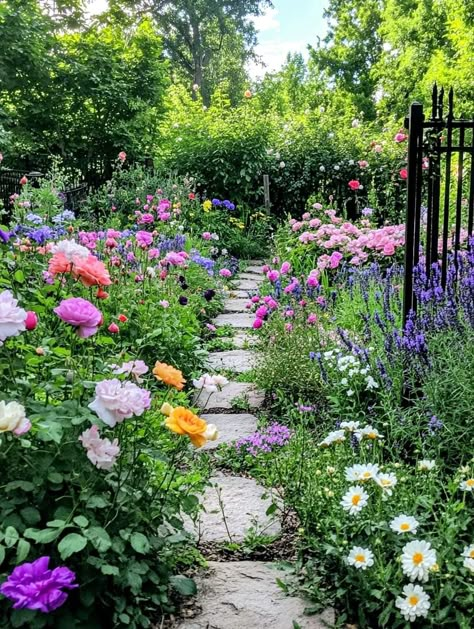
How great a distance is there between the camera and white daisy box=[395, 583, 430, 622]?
1.55 meters

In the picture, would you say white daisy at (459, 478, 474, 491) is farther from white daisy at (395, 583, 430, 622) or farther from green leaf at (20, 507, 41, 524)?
green leaf at (20, 507, 41, 524)

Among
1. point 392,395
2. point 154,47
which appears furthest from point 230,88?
point 392,395

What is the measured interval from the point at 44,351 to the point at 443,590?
1.25 m

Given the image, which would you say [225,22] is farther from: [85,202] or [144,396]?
[144,396]

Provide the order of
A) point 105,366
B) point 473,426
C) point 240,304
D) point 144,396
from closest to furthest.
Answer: point 144,396 < point 105,366 < point 473,426 < point 240,304

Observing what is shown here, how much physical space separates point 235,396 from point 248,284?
321cm

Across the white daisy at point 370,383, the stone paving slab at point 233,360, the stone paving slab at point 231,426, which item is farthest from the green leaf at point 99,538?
the stone paving slab at point 233,360

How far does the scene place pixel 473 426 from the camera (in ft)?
7.33

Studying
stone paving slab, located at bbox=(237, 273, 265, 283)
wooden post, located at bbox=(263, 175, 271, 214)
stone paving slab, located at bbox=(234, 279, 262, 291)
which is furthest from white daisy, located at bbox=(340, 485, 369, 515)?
wooden post, located at bbox=(263, 175, 271, 214)

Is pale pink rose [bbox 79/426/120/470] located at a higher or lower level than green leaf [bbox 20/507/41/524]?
higher

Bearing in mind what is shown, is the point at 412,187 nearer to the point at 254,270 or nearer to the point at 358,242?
the point at 358,242

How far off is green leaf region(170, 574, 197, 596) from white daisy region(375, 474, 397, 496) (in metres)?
0.60

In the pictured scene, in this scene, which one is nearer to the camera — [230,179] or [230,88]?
[230,179]

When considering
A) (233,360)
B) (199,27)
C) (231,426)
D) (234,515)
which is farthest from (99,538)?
(199,27)
